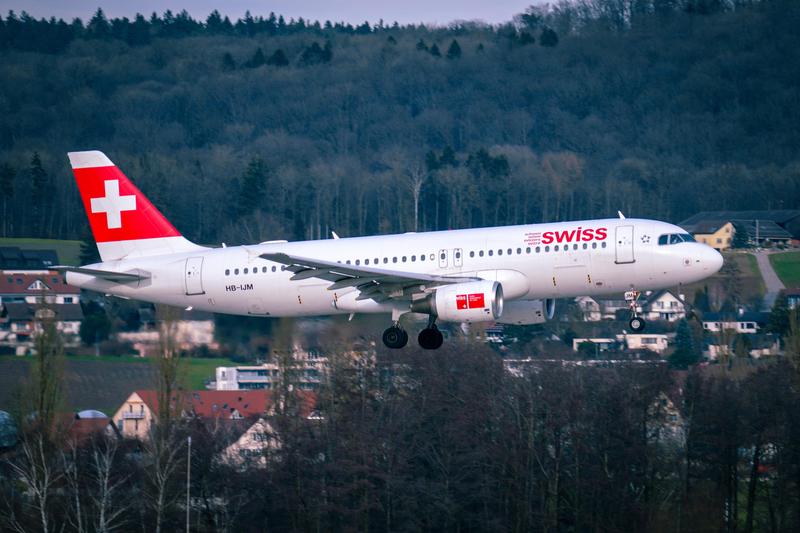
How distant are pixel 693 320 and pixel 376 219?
71.0 metres

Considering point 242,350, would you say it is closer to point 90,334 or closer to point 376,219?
point 90,334

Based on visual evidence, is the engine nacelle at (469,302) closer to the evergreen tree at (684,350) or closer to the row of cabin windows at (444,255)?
the row of cabin windows at (444,255)

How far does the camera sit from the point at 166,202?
155750mm

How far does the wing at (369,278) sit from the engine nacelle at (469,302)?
0.59 m

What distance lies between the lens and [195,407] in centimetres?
7181

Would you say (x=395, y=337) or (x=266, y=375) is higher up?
(x=395, y=337)

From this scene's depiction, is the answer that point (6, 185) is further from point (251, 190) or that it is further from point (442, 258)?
point (442, 258)

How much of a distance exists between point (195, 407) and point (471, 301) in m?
35.2

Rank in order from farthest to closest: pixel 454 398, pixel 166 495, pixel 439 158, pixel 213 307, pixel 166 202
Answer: pixel 439 158
pixel 166 202
pixel 454 398
pixel 166 495
pixel 213 307

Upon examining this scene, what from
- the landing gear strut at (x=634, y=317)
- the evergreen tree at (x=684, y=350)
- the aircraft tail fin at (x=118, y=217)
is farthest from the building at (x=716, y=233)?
the aircraft tail fin at (x=118, y=217)

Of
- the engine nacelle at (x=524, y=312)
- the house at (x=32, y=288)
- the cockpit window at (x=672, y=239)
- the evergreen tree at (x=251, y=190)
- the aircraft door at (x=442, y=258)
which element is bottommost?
the engine nacelle at (x=524, y=312)

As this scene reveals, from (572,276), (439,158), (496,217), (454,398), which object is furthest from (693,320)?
(439,158)

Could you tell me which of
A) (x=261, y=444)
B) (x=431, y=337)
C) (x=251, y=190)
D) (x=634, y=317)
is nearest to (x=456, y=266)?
(x=431, y=337)

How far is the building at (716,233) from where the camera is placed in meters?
134
